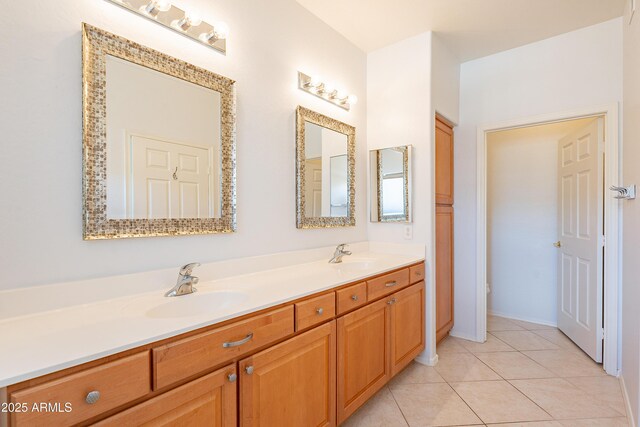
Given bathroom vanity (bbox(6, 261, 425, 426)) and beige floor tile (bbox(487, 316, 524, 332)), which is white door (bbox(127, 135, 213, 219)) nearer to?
bathroom vanity (bbox(6, 261, 425, 426))

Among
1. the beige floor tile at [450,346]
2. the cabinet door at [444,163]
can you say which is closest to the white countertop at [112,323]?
the cabinet door at [444,163]

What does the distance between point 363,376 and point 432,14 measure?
2.46 meters

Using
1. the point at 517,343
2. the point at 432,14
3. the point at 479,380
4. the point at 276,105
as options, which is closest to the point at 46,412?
the point at 276,105

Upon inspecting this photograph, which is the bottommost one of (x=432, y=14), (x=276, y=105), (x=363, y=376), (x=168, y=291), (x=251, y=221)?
(x=363, y=376)

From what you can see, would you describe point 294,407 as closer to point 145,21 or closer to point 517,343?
point 145,21

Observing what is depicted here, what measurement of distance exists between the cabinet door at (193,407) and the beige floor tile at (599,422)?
74.2 inches

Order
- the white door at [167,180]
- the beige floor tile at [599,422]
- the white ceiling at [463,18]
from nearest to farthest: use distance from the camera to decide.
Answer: the white door at [167,180] < the beige floor tile at [599,422] < the white ceiling at [463,18]

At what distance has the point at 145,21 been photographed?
1.34 m

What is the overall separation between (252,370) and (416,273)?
148cm

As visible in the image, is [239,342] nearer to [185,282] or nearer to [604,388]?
[185,282]

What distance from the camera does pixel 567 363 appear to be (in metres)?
2.41

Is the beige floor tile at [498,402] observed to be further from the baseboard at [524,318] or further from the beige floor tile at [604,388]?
the baseboard at [524,318]

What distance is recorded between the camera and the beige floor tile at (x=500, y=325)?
10.2 ft

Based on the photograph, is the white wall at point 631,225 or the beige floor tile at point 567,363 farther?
the beige floor tile at point 567,363
